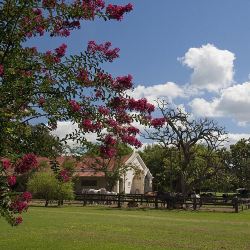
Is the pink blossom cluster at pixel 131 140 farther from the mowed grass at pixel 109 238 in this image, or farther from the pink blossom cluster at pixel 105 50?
the mowed grass at pixel 109 238

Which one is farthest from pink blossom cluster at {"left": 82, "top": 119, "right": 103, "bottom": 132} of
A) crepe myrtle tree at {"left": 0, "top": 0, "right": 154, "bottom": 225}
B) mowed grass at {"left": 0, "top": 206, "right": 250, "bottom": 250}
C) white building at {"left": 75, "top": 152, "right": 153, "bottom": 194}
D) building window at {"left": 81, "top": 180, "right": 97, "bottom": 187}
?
building window at {"left": 81, "top": 180, "right": 97, "bottom": 187}

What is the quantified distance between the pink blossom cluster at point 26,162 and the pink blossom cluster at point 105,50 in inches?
74.1

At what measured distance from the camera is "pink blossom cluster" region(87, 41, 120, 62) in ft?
23.5

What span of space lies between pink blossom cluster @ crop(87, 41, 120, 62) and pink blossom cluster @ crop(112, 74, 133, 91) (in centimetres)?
49

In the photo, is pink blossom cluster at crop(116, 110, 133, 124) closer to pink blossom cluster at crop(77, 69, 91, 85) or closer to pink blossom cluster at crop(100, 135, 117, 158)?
pink blossom cluster at crop(100, 135, 117, 158)

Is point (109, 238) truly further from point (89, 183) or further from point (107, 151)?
point (89, 183)

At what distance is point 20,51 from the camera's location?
6590mm

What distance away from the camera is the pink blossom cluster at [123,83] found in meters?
6.90

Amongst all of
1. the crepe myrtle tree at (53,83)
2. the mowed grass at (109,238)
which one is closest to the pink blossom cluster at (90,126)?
the crepe myrtle tree at (53,83)

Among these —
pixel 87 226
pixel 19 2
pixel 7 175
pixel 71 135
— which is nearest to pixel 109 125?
pixel 71 135

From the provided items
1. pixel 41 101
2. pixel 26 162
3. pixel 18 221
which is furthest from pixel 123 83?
pixel 18 221

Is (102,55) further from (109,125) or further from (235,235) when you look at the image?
(235,235)

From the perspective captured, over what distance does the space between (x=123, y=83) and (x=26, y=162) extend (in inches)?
69.9

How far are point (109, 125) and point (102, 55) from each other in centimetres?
112
